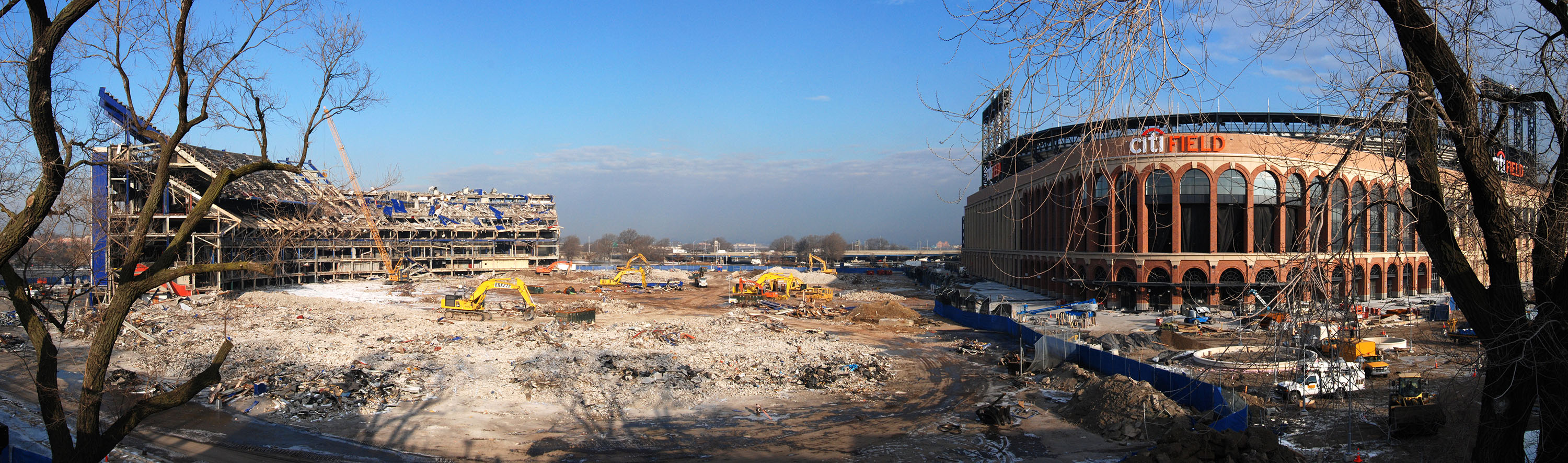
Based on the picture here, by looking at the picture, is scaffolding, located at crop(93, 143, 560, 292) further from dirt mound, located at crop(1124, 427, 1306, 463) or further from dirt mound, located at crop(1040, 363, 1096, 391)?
dirt mound, located at crop(1040, 363, 1096, 391)

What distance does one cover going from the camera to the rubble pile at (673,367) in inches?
911

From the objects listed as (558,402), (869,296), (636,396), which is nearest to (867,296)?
(869,296)

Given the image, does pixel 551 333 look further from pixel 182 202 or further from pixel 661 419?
pixel 182 202

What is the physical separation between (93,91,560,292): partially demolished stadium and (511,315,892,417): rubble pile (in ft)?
28.4

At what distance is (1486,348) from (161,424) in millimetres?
24915

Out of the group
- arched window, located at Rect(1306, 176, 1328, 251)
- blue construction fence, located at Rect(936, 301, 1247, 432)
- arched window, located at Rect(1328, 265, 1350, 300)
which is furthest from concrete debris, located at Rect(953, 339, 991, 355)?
arched window, located at Rect(1306, 176, 1328, 251)

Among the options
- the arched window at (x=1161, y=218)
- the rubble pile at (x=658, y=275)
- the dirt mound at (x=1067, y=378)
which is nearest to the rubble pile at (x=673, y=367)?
the dirt mound at (x=1067, y=378)

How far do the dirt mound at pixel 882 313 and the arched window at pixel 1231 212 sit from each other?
1840cm

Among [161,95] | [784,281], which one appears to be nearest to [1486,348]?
[161,95]

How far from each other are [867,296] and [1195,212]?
2851 centimetres

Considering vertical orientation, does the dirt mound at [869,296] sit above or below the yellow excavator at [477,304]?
below

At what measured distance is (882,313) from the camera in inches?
1879

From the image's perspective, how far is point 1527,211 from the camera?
18.1ft

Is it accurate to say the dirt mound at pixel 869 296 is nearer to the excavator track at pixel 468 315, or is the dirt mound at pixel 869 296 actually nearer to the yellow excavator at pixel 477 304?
the yellow excavator at pixel 477 304
